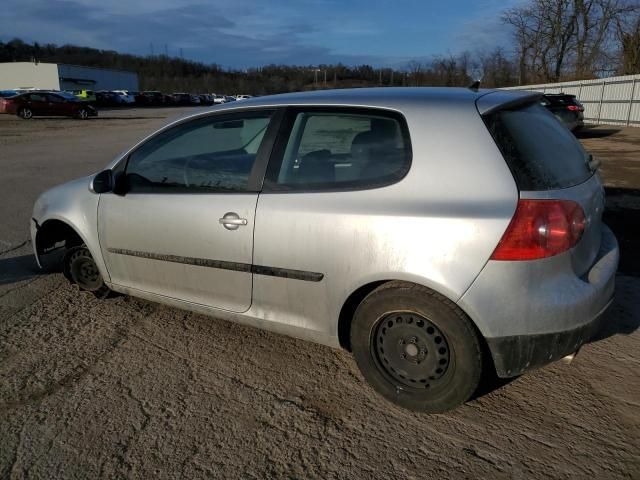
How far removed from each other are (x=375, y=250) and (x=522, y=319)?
75 cm

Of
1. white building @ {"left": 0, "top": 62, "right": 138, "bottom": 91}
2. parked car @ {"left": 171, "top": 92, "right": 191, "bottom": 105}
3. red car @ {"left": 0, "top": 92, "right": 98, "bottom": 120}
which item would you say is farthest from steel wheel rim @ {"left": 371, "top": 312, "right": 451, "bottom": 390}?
white building @ {"left": 0, "top": 62, "right": 138, "bottom": 91}

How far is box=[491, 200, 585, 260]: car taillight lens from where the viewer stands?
2.28 m

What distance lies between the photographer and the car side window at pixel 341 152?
8.64 feet

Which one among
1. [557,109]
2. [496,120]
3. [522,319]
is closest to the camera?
[522,319]

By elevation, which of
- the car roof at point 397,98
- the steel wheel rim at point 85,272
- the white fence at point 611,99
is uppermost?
the white fence at point 611,99

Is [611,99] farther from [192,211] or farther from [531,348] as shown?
[192,211]

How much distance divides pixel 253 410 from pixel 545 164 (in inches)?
77.7

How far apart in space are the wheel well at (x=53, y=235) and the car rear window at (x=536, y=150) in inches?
131

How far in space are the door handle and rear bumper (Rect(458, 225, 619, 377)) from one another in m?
1.31

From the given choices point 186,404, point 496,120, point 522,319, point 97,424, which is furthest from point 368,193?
point 97,424

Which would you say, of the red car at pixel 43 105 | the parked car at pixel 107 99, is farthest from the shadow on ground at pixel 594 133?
the parked car at pixel 107 99

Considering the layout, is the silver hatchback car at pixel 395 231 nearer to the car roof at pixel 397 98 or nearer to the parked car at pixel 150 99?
the car roof at pixel 397 98

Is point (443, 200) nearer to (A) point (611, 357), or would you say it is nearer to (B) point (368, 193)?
(B) point (368, 193)

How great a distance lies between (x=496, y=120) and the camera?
8.25 feet
